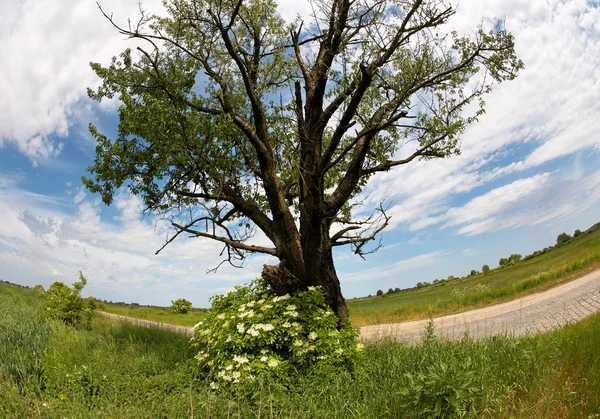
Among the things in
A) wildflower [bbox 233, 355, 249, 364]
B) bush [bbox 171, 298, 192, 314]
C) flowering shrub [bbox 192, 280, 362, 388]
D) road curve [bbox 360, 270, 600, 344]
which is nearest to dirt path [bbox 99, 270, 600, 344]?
road curve [bbox 360, 270, 600, 344]

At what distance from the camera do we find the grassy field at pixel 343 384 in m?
4.57

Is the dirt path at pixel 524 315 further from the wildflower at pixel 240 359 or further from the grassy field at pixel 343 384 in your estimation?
the wildflower at pixel 240 359

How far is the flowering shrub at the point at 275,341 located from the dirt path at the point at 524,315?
189 inches

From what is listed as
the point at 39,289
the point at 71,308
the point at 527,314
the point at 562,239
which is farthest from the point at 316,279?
the point at 562,239

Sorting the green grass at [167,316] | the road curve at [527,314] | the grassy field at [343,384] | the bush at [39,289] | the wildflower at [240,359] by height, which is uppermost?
the bush at [39,289]

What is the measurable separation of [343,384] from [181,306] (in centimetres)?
2709

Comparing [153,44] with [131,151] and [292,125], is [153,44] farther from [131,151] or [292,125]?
[292,125]

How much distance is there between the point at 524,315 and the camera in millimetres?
14648

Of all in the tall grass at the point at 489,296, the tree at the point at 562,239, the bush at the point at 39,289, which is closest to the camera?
the tall grass at the point at 489,296

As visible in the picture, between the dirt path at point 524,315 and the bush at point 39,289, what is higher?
the bush at point 39,289

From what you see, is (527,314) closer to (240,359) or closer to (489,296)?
(489,296)

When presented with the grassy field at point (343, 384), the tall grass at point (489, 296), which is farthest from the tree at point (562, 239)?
the grassy field at point (343, 384)

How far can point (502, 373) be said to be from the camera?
565 cm

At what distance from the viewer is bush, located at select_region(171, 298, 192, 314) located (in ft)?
101
